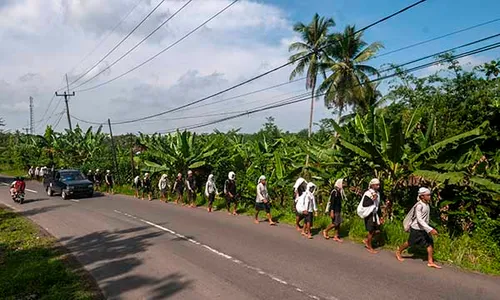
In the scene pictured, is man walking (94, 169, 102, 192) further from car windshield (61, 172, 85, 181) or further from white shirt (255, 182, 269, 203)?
white shirt (255, 182, 269, 203)

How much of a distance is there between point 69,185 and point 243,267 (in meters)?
19.2

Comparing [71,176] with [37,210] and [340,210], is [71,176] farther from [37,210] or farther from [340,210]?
[340,210]

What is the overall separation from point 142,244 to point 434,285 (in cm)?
713

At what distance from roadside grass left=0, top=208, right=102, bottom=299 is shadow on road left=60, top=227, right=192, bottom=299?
35cm

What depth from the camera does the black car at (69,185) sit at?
24844 millimetres

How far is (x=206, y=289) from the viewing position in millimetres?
7258

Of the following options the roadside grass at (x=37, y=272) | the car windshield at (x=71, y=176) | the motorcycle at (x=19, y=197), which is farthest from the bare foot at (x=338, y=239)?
the car windshield at (x=71, y=176)

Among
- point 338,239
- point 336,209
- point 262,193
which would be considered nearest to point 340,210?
point 336,209

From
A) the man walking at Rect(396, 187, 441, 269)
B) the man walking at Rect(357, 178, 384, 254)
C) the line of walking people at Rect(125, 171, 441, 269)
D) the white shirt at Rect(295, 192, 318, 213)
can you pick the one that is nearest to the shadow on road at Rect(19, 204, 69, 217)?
the line of walking people at Rect(125, 171, 441, 269)

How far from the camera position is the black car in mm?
24844

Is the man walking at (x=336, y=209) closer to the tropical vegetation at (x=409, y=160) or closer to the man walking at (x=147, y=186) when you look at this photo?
the tropical vegetation at (x=409, y=160)

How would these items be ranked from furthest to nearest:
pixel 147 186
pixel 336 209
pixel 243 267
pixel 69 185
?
pixel 69 185
pixel 147 186
pixel 336 209
pixel 243 267

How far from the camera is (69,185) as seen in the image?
24766mm

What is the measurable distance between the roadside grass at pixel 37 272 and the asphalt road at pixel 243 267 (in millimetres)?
397
